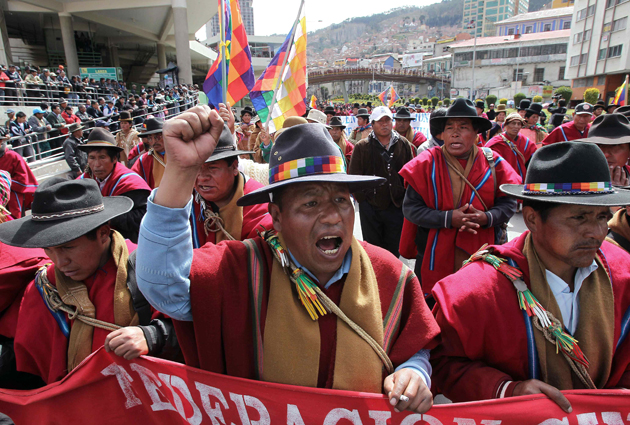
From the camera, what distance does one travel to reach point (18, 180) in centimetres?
547

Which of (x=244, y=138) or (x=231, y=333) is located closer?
(x=231, y=333)

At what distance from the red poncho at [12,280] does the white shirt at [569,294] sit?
8.84 ft

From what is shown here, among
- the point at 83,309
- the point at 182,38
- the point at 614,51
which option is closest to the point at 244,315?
the point at 83,309

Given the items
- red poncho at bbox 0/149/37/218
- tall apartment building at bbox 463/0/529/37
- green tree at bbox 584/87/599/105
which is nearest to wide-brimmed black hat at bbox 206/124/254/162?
red poncho at bbox 0/149/37/218

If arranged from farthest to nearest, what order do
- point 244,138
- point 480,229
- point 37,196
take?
point 244,138 < point 480,229 < point 37,196

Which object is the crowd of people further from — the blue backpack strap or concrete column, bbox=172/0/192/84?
concrete column, bbox=172/0/192/84

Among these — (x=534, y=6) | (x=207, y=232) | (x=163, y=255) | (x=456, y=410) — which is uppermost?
(x=534, y=6)

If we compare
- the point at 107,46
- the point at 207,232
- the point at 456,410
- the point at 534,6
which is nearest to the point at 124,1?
the point at 107,46

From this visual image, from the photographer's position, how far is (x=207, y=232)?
2.76 m

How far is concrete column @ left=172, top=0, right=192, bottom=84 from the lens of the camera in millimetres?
29844

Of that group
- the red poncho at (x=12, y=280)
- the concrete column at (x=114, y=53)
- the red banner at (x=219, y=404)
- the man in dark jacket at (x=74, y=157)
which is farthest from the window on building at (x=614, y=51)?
the red poncho at (x=12, y=280)

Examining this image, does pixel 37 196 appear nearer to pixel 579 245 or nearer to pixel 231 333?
pixel 231 333

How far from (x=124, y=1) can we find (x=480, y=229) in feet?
106

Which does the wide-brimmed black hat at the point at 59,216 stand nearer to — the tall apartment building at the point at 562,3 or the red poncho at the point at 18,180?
the red poncho at the point at 18,180
